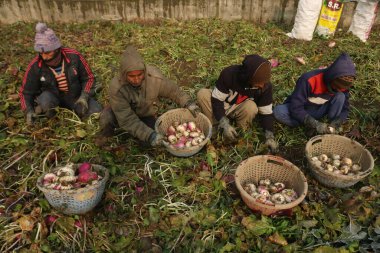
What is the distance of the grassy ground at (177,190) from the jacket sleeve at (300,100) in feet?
1.05

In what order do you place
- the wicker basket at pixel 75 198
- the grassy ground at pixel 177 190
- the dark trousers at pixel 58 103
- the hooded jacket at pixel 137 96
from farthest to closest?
the dark trousers at pixel 58 103 < the hooded jacket at pixel 137 96 < the grassy ground at pixel 177 190 < the wicker basket at pixel 75 198

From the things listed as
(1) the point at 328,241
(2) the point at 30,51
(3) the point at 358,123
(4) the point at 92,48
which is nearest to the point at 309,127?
(3) the point at 358,123

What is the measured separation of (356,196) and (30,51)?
216 inches

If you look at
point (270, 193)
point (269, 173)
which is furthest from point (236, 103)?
point (270, 193)

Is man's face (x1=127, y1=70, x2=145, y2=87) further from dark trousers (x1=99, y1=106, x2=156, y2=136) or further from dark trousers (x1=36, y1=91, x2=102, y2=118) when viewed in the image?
dark trousers (x1=36, y1=91, x2=102, y2=118)

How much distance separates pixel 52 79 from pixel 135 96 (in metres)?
1.28

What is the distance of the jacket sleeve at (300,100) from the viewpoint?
11.6ft

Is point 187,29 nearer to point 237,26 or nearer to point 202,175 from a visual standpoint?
point 237,26

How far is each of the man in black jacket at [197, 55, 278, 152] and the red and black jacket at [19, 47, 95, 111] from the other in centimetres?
158

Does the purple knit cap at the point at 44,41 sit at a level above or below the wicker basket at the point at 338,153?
above

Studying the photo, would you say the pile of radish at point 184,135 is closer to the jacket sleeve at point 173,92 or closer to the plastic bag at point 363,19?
the jacket sleeve at point 173,92

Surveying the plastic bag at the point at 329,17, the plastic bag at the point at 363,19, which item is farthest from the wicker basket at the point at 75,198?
the plastic bag at the point at 363,19

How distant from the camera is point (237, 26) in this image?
6.09 metres

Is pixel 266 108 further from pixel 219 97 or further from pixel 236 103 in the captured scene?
pixel 219 97
